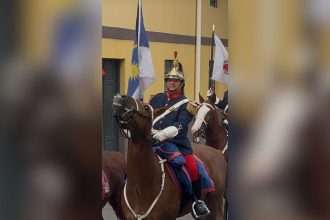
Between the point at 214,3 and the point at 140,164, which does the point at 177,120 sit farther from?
the point at 214,3

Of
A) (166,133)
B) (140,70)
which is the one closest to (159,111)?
(166,133)

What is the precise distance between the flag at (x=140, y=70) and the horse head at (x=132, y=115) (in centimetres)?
145

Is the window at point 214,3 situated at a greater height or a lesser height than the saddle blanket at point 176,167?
greater

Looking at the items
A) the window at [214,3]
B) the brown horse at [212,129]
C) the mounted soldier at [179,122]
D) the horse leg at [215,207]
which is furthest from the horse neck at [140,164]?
the window at [214,3]

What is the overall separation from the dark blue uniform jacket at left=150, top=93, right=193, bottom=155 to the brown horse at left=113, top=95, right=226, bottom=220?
290 mm

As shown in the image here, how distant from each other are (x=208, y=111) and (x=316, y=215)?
6.24 metres

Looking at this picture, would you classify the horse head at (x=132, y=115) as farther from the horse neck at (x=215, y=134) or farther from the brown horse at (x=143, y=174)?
the horse neck at (x=215, y=134)

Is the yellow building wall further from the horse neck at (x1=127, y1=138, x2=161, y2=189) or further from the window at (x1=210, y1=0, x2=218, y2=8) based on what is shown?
the horse neck at (x1=127, y1=138, x2=161, y2=189)

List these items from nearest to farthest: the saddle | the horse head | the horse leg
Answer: the horse head → the saddle → the horse leg

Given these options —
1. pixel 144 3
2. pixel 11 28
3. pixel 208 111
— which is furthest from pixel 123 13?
pixel 11 28

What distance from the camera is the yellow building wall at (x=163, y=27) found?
11570 millimetres

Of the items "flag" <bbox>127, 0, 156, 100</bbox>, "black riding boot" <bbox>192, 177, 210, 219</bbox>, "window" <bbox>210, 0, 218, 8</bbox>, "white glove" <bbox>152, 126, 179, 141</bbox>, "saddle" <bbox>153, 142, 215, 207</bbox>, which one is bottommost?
"black riding boot" <bbox>192, 177, 210, 219</bbox>

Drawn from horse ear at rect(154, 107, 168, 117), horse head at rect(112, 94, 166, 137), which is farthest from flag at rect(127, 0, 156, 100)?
horse head at rect(112, 94, 166, 137)

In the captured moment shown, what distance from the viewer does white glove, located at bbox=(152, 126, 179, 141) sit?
506cm
